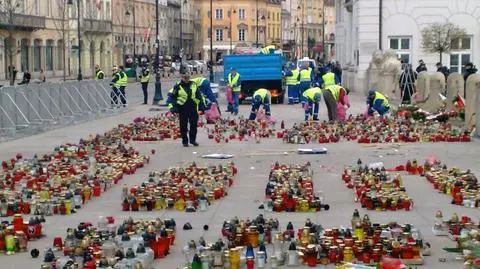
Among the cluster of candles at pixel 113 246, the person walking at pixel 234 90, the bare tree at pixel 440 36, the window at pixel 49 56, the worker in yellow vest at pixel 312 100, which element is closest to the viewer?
the cluster of candles at pixel 113 246

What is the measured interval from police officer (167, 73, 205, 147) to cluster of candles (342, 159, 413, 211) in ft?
20.8

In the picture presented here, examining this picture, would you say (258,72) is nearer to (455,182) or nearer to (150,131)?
(150,131)

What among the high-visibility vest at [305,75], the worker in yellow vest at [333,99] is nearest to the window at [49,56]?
the high-visibility vest at [305,75]

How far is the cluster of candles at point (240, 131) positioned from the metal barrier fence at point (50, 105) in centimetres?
488

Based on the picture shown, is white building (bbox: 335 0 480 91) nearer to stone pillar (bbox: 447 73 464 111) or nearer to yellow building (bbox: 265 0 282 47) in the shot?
stone pillar (bbox: 447 73 464 111)

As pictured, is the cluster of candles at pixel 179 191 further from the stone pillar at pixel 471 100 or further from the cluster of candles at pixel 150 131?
the stone pillar at pixel 471 100

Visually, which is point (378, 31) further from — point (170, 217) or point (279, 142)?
point (170, 217)

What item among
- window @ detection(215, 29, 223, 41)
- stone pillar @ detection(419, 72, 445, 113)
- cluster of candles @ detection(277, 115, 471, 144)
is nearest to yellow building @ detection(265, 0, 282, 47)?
window @ detection(215, 29, 223, 41)

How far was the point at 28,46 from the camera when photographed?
80.8 meters

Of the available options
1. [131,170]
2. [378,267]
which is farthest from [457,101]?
[378,267]

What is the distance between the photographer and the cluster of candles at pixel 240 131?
2471cm

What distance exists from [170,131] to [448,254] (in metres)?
15.8

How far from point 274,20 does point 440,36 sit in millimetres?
113282

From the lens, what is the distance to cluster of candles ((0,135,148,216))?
13.9 meters
